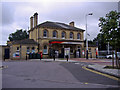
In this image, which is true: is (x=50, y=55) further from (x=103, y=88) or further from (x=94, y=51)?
(x=103, y=88)

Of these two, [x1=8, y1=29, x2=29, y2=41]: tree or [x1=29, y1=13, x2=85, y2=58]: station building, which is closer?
[x1=29, y1=13, x2=85, y2=58]: station building

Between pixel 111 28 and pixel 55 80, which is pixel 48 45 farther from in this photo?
pixel 55 80

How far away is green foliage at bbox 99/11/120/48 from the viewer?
508 inches

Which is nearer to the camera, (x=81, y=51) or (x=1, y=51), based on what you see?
(x=1, y=51)

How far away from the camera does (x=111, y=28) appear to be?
1320 centimetres

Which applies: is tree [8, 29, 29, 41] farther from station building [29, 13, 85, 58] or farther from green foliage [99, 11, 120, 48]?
green foliage [99, 11, 120, 48]

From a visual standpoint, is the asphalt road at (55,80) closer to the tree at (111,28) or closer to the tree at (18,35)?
the tree at (111,28)

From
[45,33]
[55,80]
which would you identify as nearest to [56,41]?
[45,33]

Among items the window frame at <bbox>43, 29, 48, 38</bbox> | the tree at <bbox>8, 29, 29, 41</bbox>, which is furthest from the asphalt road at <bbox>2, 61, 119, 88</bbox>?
the tree at <bbox>8, 29, 29, 41</bbox>

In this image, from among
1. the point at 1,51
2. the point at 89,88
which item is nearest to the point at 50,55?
the point at 1,51

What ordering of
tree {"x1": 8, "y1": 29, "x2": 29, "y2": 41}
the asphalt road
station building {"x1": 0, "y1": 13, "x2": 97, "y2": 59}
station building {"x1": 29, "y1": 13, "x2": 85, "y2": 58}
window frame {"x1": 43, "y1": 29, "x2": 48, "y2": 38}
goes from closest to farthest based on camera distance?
the asphalt road, station building {"x1": 0, "y1": 13, "x2": 97, "y2": 59}, station building {"x1": 29, "y1": 13, "x2": 85, "y2": 58}, window frame {"x1": 43, "y1": 29, "x2": 48, "y2": 38}, tree {"x1": 8, "y1": 29, "x2": 29, "y2": 41}

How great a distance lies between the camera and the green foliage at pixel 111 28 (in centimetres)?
1289

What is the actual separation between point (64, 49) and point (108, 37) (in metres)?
22.1

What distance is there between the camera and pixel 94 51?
3984 centimetres
